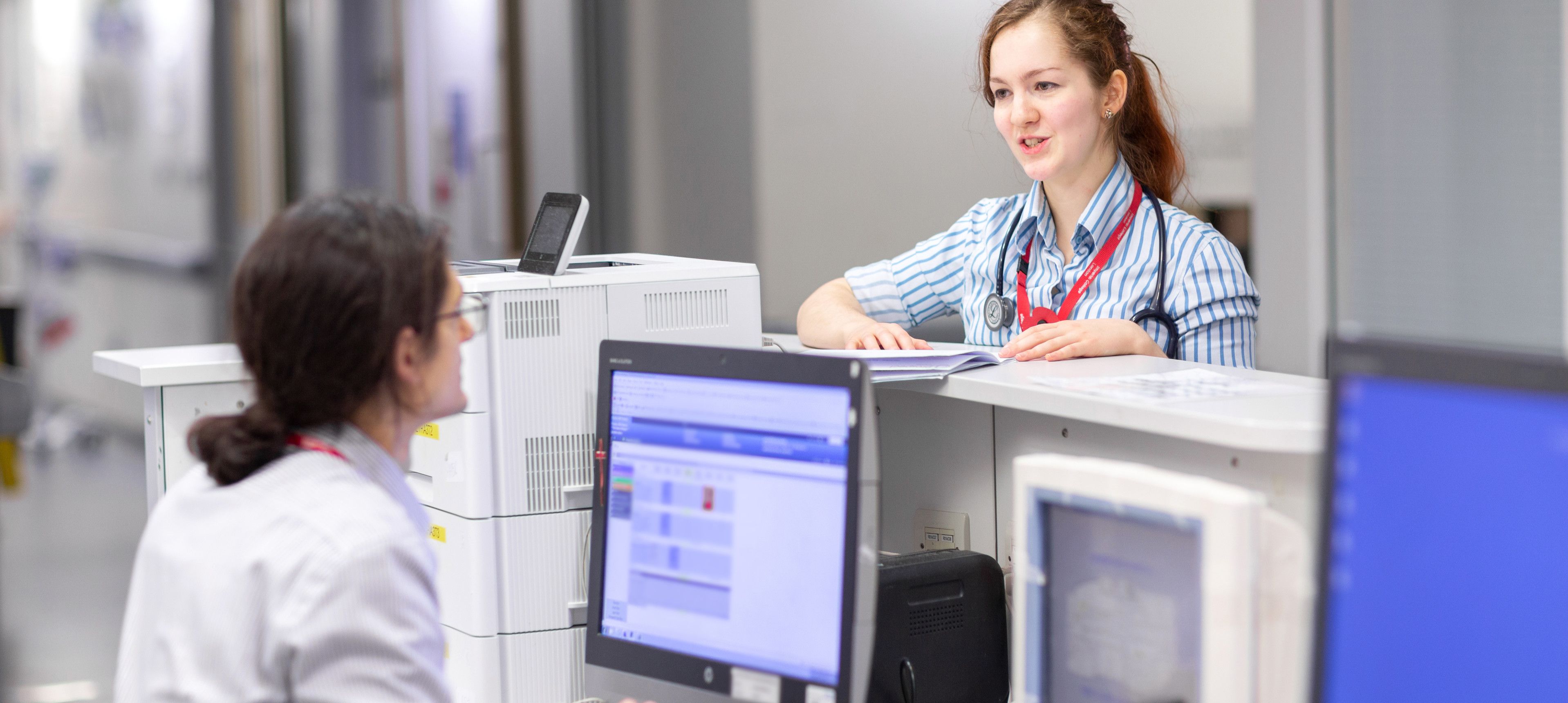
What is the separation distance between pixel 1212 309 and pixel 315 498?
1424 millimetres

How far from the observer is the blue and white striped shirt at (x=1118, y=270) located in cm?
204

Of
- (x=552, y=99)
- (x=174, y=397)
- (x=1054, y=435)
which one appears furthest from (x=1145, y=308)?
(x=552, y=99)

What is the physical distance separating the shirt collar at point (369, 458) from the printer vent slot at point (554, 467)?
42 cm

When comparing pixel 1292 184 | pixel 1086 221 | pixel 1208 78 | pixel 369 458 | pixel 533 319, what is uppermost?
pixel 1208 78

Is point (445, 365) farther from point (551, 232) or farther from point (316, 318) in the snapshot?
point (551, 232)

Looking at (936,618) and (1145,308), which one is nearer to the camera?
(936,618)

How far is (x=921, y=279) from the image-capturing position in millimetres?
2361

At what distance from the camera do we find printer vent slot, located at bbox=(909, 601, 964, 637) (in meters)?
1.45

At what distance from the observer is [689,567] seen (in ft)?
4.48

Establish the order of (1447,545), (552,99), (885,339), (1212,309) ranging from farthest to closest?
(552,99) → (1212,309) → (885,339) → (1447,545)

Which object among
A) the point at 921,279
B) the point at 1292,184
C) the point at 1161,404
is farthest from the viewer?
the point at 1292,184

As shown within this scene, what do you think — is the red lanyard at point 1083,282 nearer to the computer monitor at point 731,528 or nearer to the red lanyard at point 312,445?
the computer monitor at point 731,528

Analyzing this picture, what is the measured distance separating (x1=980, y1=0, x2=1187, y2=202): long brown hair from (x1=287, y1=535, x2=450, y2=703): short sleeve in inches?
56.4

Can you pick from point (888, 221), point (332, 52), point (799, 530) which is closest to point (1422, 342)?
point (799, 530)
